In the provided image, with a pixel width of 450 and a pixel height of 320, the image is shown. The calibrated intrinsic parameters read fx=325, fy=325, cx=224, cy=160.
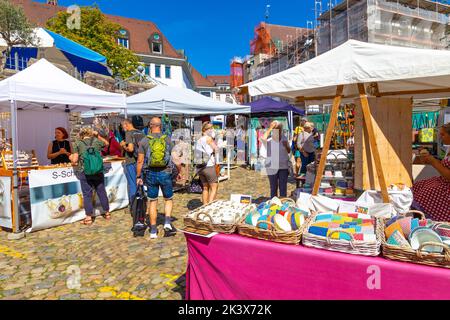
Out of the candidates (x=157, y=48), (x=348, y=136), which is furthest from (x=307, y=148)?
(x=157, y=48)

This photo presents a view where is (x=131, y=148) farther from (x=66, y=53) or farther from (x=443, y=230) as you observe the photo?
(x=66, y=53)

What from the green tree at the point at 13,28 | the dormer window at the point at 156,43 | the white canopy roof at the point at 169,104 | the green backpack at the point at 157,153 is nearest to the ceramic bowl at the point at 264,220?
the green backpack at the point at 157,153

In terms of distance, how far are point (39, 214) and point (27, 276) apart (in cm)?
177

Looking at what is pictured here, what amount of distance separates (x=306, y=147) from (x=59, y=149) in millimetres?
5529

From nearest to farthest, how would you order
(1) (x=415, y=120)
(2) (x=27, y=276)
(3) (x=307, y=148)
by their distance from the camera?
(2) (x=27, y=276), (3) (x=307, y=148), (1) (x=415, y=120)

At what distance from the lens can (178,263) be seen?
386 cm

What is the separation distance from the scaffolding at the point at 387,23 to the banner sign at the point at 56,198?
22635 mm

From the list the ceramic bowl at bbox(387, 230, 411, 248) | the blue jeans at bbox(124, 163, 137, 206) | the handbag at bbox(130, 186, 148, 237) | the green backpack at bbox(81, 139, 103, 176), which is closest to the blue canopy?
the blue jeans at bbox(124, 163, 137, 206)

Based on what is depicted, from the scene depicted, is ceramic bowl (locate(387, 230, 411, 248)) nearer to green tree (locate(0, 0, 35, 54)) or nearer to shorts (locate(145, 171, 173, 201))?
shorts (locate(145, 171, 173, 201))

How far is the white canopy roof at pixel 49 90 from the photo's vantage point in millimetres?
4918

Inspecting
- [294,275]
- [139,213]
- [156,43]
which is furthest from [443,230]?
[156,43]

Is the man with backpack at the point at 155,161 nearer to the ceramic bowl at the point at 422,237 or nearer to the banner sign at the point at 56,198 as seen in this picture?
the banner sign at the point at 56,198

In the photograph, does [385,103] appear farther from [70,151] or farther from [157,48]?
[157,48]

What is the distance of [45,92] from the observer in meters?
5.33
